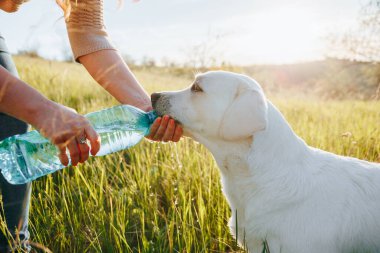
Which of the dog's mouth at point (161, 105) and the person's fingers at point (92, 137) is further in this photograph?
the dog's mouth at point (161, 105)

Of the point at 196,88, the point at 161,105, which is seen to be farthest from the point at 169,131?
the point at 196,88

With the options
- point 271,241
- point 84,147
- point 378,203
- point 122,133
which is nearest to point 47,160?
point 122,133

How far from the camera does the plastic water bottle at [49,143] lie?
6.52 ft

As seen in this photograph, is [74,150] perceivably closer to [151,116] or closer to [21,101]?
[21,101]

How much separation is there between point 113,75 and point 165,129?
1.80 feet

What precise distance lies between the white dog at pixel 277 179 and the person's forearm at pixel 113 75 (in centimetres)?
43

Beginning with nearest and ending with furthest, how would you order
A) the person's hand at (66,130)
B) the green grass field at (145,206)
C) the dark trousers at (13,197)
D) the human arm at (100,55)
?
the person's hand at (66,130)
the dark trousers at (13,197)
the green grass field at (145,206)
the human arm at (100,55)

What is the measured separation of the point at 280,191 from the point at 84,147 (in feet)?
3.67

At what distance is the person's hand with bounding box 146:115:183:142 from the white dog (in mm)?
65

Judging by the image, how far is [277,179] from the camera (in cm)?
214

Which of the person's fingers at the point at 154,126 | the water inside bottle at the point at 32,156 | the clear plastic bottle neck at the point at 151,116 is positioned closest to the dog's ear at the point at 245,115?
the person's fingers at the point at 154,126

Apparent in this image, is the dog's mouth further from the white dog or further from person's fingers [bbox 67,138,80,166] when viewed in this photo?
person's fingers [bbox 67,138,80,166]

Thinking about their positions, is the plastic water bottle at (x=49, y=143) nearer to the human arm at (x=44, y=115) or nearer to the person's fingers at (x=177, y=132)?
the person's fingers at (x=177, y=132)

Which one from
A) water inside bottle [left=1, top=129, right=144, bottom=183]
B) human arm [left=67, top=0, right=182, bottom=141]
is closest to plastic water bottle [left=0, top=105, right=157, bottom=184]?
water inside bottle [left=1, top=129, right=144, bottom=183]
